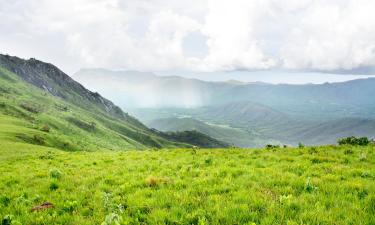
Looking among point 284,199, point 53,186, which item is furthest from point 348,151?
point 53,186

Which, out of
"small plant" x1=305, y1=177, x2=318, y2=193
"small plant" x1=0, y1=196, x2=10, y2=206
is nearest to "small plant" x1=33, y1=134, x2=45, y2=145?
"small plant" x1=0, y1=196, x2=10, y2=206

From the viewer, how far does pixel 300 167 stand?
1642cm

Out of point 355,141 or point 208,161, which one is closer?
point 208,161

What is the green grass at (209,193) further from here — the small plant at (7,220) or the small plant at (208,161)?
the small plant at (208,161)

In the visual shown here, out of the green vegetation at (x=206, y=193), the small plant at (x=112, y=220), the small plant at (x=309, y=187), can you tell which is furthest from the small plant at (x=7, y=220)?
the small plant at (x=309, y=187)

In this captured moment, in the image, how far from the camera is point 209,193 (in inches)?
486

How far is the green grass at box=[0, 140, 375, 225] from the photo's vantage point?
9.89 meters

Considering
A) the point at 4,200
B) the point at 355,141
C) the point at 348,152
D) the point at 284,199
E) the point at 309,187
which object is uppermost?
the point at 355,141

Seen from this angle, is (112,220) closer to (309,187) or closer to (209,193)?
(209,193)

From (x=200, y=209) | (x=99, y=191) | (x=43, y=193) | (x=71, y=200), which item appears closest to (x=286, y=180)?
(x=200, y=209)

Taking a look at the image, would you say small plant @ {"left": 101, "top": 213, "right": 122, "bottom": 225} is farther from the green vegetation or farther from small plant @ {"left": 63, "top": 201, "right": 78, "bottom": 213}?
small plant @ {"left": 63, "top": 201, "right": 78, "bottom": 213}

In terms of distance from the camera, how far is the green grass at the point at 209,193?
9.89 metres

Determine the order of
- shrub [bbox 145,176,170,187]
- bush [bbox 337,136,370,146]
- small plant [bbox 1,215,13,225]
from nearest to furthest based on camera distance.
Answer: small plant [bbox 1,215,13,225], shrub [bbox 145,176,170,187], bush [bbox 337,136,370,146]

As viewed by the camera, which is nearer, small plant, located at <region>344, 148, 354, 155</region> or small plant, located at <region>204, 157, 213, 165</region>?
small plant, located at <region>204, 157, 213, 165</region>
